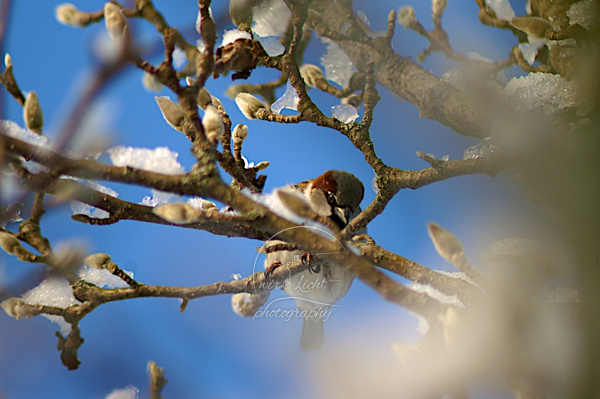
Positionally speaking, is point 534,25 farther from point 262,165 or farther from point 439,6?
point 262,165

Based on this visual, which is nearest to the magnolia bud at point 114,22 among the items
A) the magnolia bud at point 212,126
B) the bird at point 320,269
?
the magnolia bud at point 212,126

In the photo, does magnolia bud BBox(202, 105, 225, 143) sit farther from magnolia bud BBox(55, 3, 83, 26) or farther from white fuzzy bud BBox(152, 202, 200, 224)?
magnolia bud BBox(55, 3, 83, 26)

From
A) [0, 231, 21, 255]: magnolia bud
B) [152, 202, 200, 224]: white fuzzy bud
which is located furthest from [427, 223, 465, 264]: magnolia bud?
[0, 231, 21, 255]: magnolia bud

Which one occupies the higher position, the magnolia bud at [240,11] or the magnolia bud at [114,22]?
the magnolia bud at [114,22]

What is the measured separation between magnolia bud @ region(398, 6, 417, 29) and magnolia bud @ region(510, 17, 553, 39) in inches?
5.1

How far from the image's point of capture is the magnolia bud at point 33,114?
0.91ft

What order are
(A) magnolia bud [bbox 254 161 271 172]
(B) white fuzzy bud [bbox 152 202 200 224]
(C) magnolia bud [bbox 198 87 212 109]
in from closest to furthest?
(B) white fuzzy bud [bbox 152 202 200 224], (C) magnolia bud [bbox 198 87 212 109], (A) magnolia bud [bbox 254 161 271 172]

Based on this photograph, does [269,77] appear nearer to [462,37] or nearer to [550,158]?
[462,37]

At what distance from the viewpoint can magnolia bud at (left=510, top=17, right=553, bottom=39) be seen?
290mm

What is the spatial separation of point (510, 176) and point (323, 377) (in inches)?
8.2

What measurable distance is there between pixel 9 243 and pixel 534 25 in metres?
0.49

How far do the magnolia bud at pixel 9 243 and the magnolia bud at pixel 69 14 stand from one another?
0.71ft

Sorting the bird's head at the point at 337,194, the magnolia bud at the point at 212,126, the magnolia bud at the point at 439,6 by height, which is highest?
the magnolia bud at the point at 439,6

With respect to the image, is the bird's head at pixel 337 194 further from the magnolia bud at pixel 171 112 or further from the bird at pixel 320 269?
the magnolia bud at pixel 171 112
